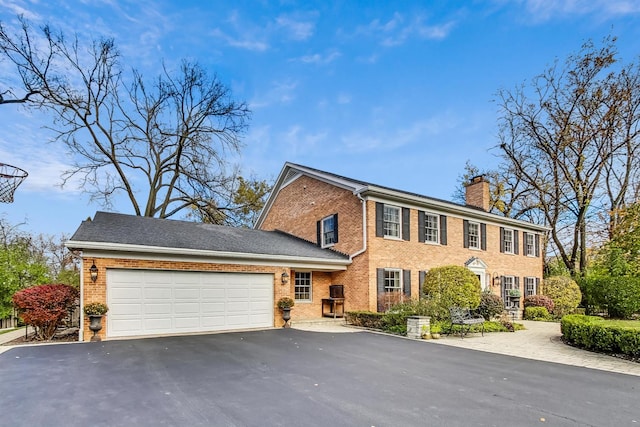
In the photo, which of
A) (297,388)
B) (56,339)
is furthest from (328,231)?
(297,388)

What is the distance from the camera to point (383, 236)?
15.2 m

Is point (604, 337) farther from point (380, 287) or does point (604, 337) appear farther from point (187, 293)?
point (187, 293)

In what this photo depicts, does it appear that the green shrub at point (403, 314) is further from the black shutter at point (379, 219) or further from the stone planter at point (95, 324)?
the stone planter at point (95, 324)

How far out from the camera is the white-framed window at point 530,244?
22.1m

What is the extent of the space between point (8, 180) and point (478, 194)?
2147 cm

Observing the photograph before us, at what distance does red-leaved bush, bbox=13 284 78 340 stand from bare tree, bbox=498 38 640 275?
25703mm

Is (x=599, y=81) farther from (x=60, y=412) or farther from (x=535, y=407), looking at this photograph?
(x=60, y=412)

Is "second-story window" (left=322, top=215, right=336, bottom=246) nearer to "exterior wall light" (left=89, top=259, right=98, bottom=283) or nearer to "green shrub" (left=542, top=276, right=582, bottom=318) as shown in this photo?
"exterior wall light" (left=89, top=259, right=98, bottom=283)

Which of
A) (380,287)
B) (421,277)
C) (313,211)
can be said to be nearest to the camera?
(380,287)

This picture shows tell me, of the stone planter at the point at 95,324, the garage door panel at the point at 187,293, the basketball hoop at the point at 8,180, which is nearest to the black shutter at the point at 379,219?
the garage door panel at the point at 187,293

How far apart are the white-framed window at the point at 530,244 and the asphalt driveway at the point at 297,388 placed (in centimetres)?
1544

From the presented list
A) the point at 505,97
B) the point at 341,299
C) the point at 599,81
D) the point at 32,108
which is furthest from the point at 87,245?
the point at 599,81

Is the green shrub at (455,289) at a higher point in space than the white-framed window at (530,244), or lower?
lower

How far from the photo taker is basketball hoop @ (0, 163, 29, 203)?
40.9ft
